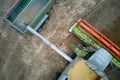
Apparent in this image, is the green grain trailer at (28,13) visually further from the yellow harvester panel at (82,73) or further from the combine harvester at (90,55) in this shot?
the yellow harvester panel at (82,73)

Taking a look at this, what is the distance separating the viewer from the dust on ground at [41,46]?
40.0 ft

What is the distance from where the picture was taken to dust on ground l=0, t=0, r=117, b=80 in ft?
40.0

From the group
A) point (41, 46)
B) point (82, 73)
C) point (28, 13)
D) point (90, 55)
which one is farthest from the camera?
point (41, 46)

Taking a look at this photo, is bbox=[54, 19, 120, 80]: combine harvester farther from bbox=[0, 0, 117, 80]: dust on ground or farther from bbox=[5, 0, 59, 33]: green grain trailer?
bbox=[5, 0, 59, 33]: green grain trailer

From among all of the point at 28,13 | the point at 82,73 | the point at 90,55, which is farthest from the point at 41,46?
the point at 82,73

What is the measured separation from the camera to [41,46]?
12367mm

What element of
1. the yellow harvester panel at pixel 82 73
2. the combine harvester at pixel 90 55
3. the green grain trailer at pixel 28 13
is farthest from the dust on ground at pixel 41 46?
the yellow harvester panel at pixel 82 73

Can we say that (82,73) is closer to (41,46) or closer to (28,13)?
(41,46)

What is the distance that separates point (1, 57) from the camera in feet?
40.6

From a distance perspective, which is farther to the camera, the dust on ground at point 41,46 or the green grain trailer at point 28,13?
the dust on ground at point 41,46

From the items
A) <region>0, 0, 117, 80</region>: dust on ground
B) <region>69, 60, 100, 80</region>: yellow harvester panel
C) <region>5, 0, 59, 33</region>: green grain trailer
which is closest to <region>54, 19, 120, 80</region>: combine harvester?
<region>69, 60, 100, 80</region>: yellow harvester panel

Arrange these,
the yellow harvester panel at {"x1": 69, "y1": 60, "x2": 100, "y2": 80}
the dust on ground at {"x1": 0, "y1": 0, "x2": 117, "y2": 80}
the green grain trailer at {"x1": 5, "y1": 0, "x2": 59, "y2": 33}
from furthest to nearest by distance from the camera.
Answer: the dust on ground at {"x1": 0, "y1": 0, "x2": 117, "y2": 80} < the green grain trailer at {"x1": 5, "y1": 0, "x2": 59, "y2": 33} < the yellow harvester panel at {"x1": 69, "y1": 60, "x2": 100, "y2": 80}

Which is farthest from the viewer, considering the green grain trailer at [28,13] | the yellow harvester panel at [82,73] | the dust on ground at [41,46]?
the dust on ground at [41,46]

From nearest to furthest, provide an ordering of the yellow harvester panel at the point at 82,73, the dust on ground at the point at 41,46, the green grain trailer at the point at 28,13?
the yellow harvester panel at the point at 82,73 → the green grain trailer at the point at 28,13 → the dust on ground at the point at 41,46
